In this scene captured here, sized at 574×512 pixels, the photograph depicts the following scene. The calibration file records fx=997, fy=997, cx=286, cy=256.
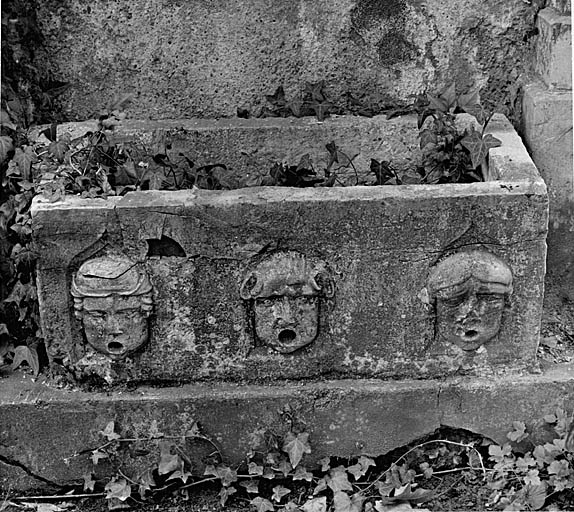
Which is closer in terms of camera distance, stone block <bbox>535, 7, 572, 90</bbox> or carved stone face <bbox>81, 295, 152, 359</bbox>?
carved stone face <bbox>81, 295, 152, 359</bbox>

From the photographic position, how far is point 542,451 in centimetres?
336

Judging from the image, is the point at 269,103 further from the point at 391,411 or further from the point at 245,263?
the point at 391,411

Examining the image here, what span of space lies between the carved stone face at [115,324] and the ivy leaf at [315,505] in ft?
2.53

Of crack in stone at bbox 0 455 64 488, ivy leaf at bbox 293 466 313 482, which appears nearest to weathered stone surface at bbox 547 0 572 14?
ivy leaf at bbox 293 466 313 482

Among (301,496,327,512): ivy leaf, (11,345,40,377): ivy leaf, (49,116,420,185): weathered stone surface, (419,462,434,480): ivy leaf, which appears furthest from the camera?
(49,116,420,185): weathered stone surface

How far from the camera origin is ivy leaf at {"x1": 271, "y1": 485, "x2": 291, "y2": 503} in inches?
132

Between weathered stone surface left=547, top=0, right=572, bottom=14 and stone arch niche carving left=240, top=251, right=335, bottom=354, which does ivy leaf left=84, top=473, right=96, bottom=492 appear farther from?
weathered stone surface left=547, top=0, right=572, bottom=14

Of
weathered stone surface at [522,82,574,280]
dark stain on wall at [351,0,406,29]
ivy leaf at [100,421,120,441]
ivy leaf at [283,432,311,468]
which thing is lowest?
ivy leaf at [283,432,311,468]

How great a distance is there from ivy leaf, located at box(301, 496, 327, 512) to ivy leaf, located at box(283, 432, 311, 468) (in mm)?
131

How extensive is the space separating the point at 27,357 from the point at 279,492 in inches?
39.8

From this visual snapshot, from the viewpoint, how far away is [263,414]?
133 inches

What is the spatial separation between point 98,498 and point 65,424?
28 cm

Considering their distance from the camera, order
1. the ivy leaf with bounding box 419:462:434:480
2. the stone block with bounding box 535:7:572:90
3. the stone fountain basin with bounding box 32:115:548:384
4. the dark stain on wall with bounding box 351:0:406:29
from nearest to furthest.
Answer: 1. the stone fountain basin with bounding box 32:115:548:384
2. the ivy leaf with bounding box 419:462:434:480
3. the stone block with bounding box 535:7:572:90
4. the dark stain on wall with bounding box 351:0:406:29

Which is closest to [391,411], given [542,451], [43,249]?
[542,451]
